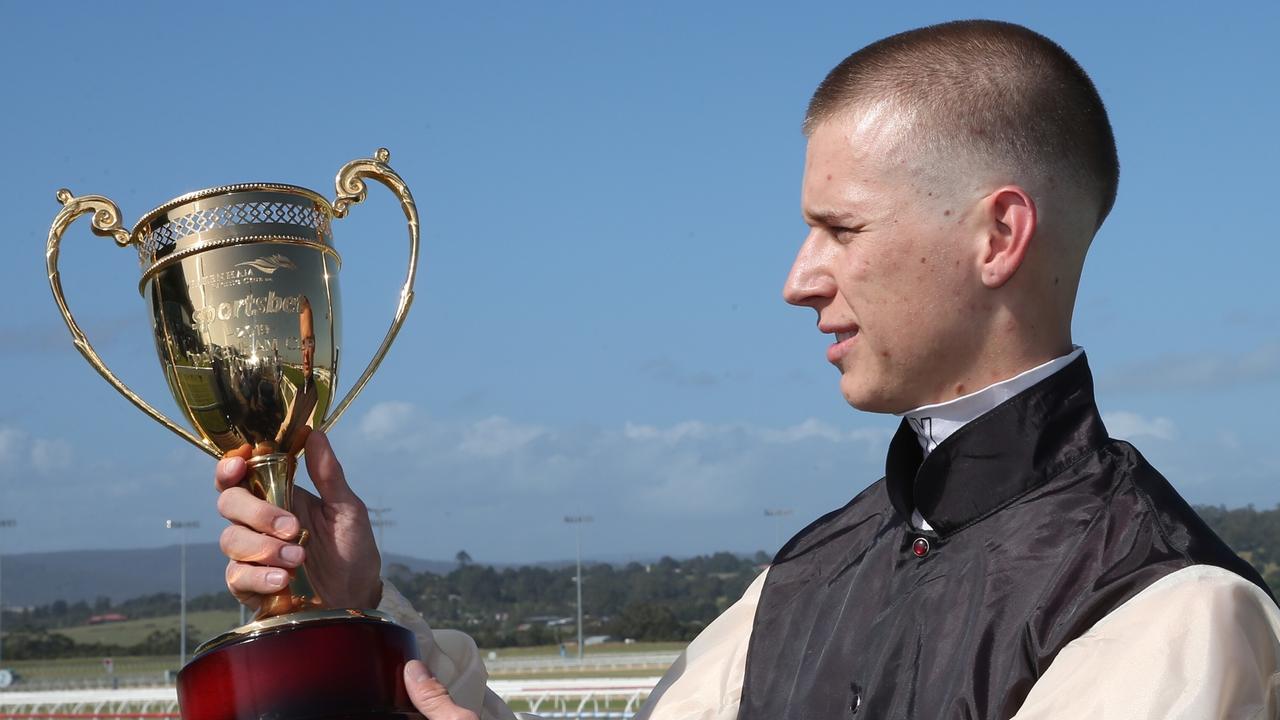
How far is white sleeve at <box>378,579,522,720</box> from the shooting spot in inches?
126

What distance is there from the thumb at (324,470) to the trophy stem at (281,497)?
0.18ft

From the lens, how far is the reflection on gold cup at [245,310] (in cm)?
319

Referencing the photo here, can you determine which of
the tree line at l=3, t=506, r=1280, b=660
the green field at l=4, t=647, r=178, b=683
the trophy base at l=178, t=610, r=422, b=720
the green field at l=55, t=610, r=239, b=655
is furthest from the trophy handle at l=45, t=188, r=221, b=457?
the green field at l=55, t=610, r=239, b=655

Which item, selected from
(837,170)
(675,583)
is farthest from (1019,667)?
(675,583)

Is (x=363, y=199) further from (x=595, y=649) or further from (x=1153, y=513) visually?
(x=595, y=649)

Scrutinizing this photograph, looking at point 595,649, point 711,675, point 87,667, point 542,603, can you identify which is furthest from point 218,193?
point 542,603

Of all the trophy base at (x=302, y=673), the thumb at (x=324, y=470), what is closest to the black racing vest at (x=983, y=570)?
the trophy base at (x=302, y=673)

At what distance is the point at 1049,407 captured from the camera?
2467mm

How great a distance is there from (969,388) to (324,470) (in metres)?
1.45

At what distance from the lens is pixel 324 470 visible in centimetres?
322

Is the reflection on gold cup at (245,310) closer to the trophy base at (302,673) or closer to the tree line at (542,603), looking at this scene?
the trophy base at (302,673)

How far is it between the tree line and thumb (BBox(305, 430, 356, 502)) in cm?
6472

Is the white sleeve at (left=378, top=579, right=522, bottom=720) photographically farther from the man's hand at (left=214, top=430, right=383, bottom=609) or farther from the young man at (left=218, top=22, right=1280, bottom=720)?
the young man at (left=218, top=22, right=1280, bottom=720)

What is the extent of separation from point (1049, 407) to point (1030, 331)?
0.43ft
